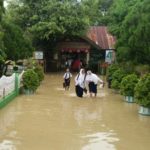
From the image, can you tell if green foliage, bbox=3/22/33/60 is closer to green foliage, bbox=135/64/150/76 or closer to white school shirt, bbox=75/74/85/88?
white school shirt, bbox=75/74/85/88

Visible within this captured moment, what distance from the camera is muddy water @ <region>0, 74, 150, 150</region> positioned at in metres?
12.4

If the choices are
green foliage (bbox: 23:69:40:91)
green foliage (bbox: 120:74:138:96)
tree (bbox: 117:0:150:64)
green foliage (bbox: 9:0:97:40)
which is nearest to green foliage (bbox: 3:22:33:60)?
green foliage (bbox: 23:69:40:91)

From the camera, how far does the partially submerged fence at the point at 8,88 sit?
1992 centimetres

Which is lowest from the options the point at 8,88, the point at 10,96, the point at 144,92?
the point at 10,96

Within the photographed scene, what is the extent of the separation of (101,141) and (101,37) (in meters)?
37.7

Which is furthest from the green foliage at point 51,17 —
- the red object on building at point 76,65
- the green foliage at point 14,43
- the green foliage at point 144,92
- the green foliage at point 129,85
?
the green foliage at point 144,92

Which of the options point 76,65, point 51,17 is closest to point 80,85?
point 51,17

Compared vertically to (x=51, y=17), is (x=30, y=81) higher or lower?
lower

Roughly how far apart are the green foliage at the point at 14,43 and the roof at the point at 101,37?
49.5 feet

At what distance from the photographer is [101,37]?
5009 cm

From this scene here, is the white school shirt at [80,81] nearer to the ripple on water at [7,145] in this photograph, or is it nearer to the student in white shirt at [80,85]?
the student in white shirt at [80,85]

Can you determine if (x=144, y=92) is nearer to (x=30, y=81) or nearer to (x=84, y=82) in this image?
(x=84, y=82)

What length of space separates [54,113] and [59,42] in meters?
30.1

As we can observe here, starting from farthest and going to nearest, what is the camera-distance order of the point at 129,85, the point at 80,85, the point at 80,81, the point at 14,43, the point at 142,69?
the point at 14,43 → the point at 142,69 → the point at 80,81 → the point at 80,85 → the point at 129,85
